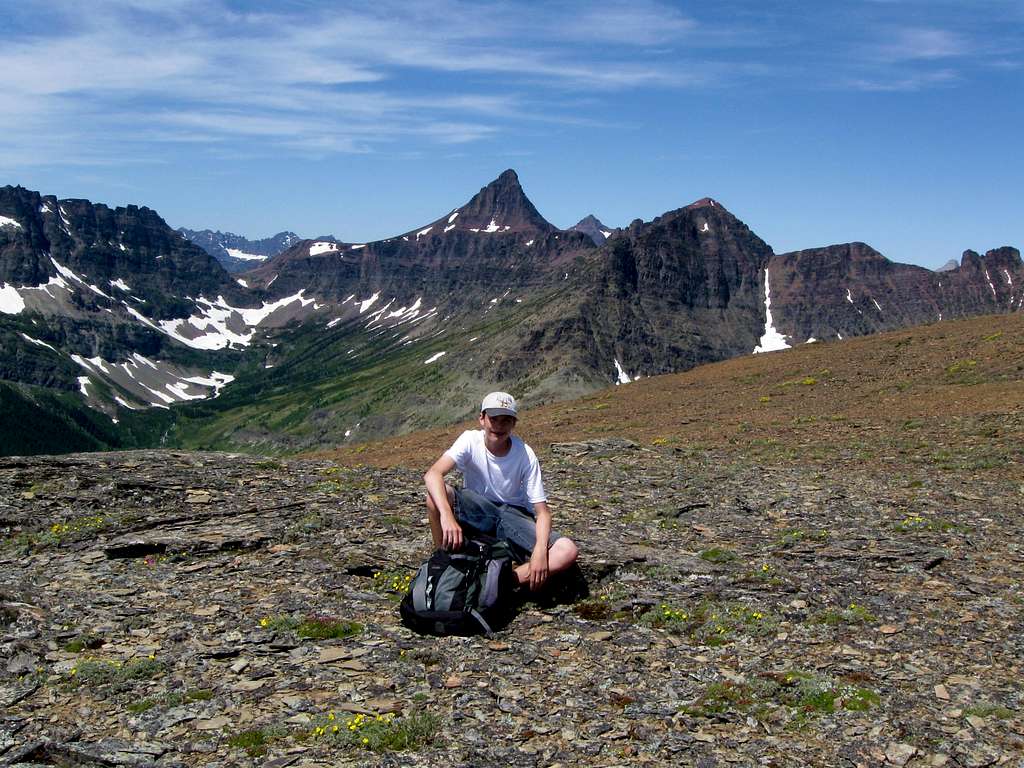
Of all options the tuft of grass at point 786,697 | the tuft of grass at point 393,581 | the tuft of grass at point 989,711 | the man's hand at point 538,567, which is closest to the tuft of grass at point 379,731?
the tuft of grass at point 786,697

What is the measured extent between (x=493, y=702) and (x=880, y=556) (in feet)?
33.1

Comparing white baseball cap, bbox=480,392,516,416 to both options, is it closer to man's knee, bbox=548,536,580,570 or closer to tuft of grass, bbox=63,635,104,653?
man's knee, bbox=548,536,580,570

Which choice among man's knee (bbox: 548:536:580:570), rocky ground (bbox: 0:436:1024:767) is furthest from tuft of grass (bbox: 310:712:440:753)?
man's knee (bbox: 548:536:580:570)

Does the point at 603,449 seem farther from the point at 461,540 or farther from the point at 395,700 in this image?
the point at 395,700

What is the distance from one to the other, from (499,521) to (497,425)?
1859 millimetres

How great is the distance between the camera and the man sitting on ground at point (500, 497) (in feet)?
46.5

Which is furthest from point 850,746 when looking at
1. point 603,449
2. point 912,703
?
point 603,449

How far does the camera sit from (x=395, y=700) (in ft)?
35.6

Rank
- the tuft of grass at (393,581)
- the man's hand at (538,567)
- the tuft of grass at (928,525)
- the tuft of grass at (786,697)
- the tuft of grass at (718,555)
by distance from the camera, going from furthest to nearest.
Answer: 1. the tuft of grass at (928,525)
2. the tuft of grass at (718,555)
3. the tuft of grass at (393,581)
4. the man's hand at (538,567)
5. the tuft of grass at (786,697)

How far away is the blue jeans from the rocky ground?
1.05 meters

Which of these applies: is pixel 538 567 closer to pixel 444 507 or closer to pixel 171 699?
pixel 444 507

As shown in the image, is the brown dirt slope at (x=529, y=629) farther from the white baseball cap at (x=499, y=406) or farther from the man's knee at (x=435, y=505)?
the white baseball cap at (x=499, y=406)

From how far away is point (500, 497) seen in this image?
1509 cm

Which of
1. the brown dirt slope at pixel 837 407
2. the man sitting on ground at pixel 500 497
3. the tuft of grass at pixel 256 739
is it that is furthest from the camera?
the brown dirt slope at pixel 837 407
